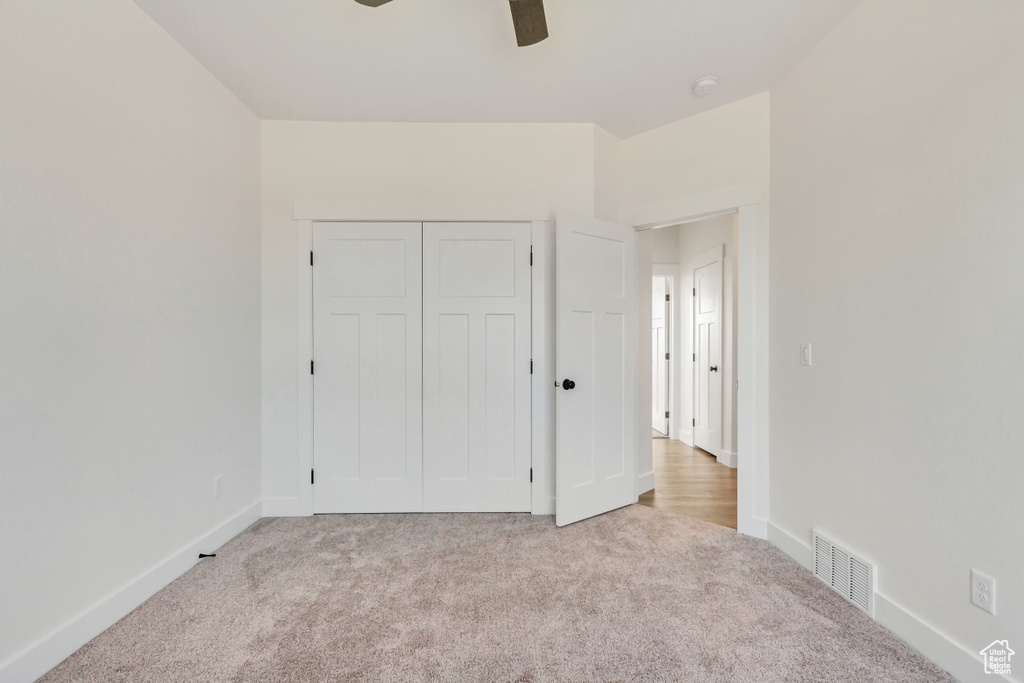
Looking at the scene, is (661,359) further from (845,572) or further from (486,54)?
(486,54)

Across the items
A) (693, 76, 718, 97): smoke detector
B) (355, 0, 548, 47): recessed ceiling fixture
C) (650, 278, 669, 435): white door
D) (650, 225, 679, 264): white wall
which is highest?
(693, 76, 718, 97): smoke detector

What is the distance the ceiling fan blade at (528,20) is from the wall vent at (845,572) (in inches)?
97.9

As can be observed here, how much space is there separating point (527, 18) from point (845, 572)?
2595mm

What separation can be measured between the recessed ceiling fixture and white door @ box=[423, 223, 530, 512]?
1192 mm

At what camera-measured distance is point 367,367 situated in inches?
110

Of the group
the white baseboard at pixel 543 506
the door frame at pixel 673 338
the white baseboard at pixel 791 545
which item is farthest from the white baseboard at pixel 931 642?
the door frame at pixel 673 338

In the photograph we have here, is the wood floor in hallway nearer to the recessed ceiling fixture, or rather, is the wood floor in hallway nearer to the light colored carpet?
the light colored carpet

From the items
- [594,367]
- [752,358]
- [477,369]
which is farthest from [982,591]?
[477,369]

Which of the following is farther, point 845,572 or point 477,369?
point 477,369

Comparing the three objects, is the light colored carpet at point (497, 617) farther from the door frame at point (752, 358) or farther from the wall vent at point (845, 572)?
the door frame at point (752, 358)

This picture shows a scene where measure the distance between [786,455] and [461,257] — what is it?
217 centimetres

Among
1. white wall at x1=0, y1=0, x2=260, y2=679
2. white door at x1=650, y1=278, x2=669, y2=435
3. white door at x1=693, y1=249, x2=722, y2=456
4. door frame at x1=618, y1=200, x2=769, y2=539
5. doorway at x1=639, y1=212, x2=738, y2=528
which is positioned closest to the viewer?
white wall at x1=0, y1=0, x2=260, y2=679

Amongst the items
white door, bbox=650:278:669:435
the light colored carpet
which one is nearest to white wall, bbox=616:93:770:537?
the light colored carpet

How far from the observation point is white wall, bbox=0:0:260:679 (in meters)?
1.42
